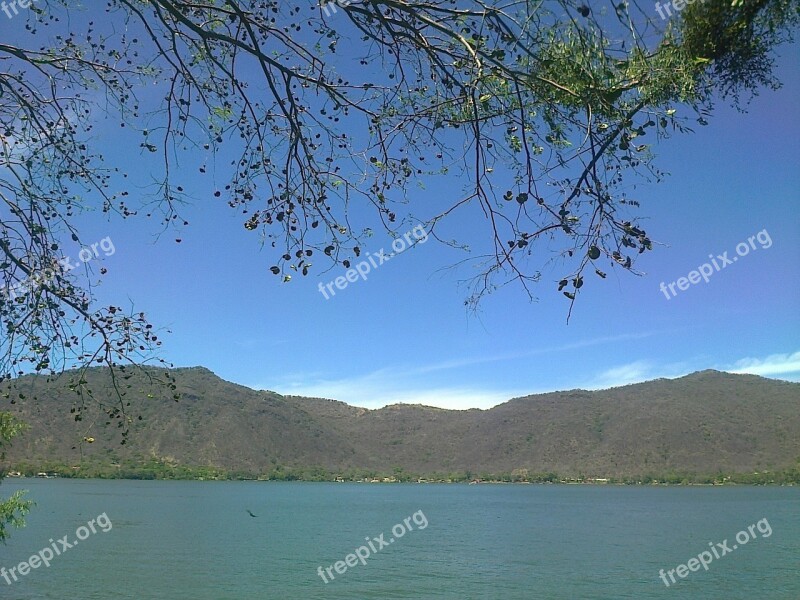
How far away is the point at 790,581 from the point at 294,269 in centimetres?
3946

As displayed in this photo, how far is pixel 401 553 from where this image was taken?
46.2 metres

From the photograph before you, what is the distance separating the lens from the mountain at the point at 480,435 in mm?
135875

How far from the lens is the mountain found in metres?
136

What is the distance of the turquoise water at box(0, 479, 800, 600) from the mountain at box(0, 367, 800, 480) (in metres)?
48.2

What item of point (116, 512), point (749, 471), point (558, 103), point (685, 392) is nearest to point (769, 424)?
point (749, 471)

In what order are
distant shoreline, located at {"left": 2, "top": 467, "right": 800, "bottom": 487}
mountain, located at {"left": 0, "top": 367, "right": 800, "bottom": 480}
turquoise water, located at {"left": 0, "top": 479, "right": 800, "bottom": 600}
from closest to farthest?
1. turquoise water, located at {"left": 0, "top": 479, "right": 800, "bottom": 600}
2. distant shoreline, located at {"left": 2, "top": 467, "right": 800, "bottom": 487}
3. mountain, located at {"left": 0, "top": 367, "right": 800, "bottom": 480}

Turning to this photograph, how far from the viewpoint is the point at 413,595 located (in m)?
31.2

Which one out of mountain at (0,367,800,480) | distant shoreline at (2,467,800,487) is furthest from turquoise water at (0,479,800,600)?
mountain at (0,367,800,480)

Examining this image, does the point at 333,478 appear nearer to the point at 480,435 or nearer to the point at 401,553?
the point at 480,435

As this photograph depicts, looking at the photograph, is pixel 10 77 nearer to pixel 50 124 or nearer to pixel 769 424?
pixel 50 124

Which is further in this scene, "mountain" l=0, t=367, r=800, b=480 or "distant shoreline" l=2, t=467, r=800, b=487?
"mountain" l=0, t=367, r=800, b=480

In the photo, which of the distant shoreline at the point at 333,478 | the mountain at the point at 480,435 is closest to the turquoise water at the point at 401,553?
the distant shoreline at the point at 333,478

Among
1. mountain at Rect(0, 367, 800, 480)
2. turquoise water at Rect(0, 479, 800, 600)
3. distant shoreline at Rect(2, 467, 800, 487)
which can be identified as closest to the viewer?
turquoise water at Rect(0, 479, 800, 600)

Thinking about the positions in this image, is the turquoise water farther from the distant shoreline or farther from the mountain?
the mountain
